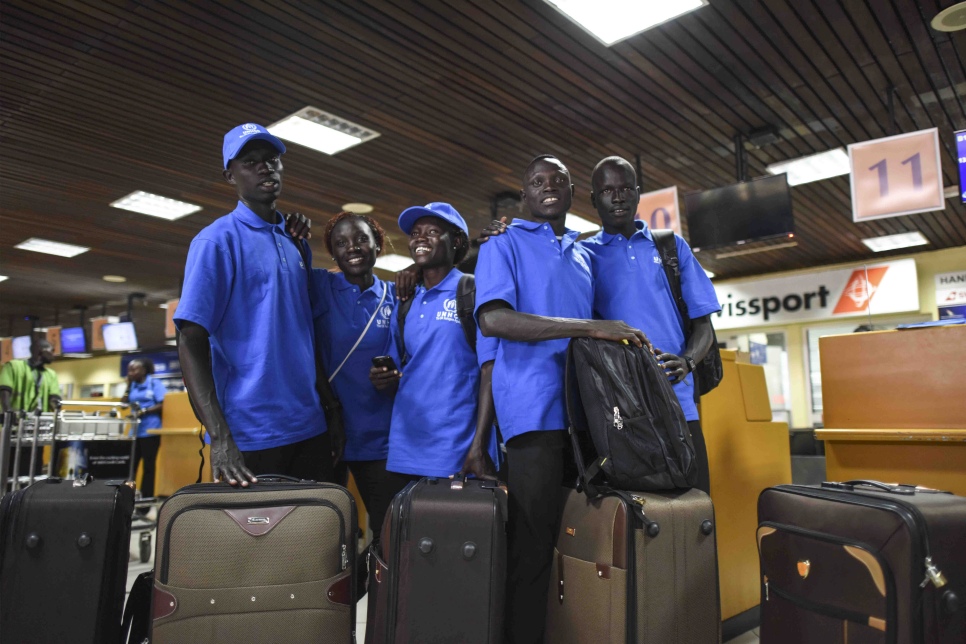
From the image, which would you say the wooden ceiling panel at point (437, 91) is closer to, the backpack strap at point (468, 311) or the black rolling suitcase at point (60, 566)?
the backpack strap at point (468, 311)

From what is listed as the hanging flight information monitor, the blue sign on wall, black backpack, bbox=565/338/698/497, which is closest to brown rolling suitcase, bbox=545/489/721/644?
black backpack, bbox=565/338/698/497

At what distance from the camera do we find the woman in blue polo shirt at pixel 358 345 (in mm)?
2146

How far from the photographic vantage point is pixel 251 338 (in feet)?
5.98

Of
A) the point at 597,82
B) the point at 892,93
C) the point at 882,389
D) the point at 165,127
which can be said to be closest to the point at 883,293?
the point at 892,93

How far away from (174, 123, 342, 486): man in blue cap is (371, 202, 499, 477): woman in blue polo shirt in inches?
10.1

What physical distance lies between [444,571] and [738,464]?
1755 millimetres

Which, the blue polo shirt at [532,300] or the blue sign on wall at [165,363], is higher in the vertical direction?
the blue sign on wall at [165,363]

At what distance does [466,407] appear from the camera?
1.99 meters

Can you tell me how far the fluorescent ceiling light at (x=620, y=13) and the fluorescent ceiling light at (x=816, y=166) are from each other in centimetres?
302

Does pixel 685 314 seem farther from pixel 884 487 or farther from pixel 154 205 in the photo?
pixel 154 205

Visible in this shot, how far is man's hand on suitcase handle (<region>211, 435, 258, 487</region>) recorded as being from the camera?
1.61m

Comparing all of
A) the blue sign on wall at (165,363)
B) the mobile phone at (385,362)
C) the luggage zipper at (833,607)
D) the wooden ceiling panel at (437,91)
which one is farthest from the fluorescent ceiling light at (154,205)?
the blue sign on wall at (165,363)

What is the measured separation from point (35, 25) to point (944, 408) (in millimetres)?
5409

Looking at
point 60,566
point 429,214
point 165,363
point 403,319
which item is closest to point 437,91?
point 429,214
